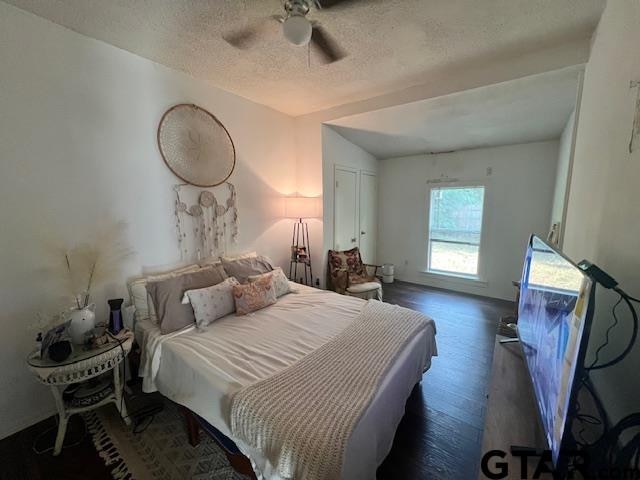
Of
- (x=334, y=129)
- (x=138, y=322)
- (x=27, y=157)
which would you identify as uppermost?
(x=334, y=129)

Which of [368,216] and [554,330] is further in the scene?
[368,216]

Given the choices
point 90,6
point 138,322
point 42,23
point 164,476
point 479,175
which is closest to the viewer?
point 164,476

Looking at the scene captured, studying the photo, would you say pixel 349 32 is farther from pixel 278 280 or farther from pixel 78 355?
pixel 78 355

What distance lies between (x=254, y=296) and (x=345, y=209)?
87.4 inches

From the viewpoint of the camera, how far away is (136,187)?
7.15ft

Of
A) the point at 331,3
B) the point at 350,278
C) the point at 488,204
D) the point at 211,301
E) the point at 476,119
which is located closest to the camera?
the point at 331,3

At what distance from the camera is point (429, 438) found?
1.68 metres

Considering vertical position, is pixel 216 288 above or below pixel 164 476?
above

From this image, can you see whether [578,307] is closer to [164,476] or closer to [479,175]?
[164,476]

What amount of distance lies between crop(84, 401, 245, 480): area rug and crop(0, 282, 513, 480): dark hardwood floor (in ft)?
0.23

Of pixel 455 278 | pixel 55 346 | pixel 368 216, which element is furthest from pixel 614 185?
pixel 368 216

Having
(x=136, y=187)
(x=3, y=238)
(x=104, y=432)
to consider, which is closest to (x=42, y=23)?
(x=136, y=187)

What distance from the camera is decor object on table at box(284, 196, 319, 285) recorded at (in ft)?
10.7

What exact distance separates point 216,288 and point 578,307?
216 cm
